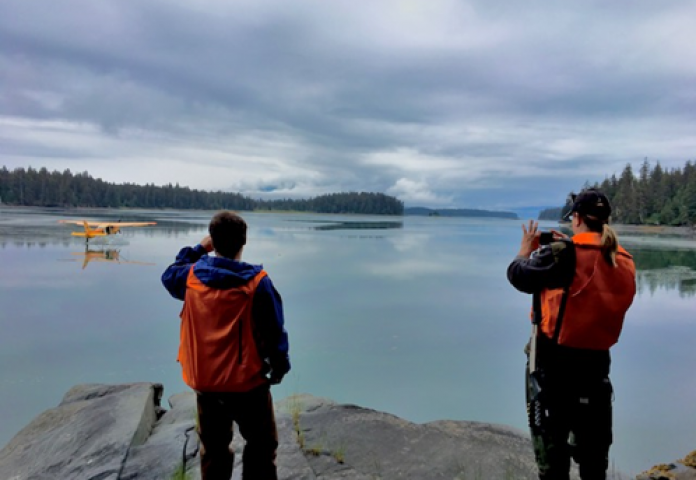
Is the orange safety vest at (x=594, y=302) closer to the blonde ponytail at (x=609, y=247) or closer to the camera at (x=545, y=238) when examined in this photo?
the blonde ponytail at (x=609, y=247)

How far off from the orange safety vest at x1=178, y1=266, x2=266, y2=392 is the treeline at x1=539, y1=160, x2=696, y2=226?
53.1 meters

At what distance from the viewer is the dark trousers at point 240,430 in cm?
190

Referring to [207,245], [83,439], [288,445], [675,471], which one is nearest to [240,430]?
[207,245]

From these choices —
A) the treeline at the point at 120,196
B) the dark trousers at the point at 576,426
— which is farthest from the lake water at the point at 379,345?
the treeline at the point at 120,196

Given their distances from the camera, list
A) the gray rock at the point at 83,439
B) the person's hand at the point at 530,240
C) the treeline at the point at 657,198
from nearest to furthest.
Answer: the person's hand at the point at 530,240
the gray rock at the point at 83,439
the treeline at the point at 657,198

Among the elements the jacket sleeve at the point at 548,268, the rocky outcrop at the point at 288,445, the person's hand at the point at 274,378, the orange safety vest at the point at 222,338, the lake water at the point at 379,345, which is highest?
the jacket sleeve at the point at 548,268

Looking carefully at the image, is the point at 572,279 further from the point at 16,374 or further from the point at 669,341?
the point at 669,341

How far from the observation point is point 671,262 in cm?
1662

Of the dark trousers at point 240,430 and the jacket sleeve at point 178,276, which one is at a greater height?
the jacket sleeve at point 178,276

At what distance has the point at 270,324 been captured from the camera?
185 cm

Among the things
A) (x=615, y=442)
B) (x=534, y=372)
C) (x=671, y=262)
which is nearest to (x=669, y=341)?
(x=615, y=442)

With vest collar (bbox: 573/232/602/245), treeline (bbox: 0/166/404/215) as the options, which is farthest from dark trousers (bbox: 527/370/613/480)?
treeline (bbox: 0/166/404/215)

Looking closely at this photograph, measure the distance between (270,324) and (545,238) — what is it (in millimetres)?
1234

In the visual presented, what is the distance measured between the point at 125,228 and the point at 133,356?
27.5 metres
